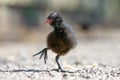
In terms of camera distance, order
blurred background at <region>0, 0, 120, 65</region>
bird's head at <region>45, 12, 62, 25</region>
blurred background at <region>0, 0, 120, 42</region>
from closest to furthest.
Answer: bird's head at <region>45, 12, 62, 25</region> → blurred background at <region>0, 0, 120, 65</region> → blurred background at <region>0, 0, 120, 42</region>

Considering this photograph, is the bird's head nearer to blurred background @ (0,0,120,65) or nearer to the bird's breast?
the bird's breast

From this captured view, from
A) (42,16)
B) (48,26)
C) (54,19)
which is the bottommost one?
(54,19)

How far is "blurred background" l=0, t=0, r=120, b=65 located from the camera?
65.2 feet

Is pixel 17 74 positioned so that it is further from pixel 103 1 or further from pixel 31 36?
pixel 103 1

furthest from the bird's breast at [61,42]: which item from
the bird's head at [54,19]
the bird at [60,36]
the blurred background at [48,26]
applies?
the blurred background at [48,26]

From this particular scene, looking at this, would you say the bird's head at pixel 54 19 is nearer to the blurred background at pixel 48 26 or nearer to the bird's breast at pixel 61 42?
the bird's breast at pixel 61 42

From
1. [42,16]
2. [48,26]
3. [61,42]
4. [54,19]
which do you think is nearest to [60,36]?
[61,42]

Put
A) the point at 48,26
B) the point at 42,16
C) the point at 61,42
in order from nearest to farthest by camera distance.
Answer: the point at 61,42
the point at 48,26
the point at 42,16

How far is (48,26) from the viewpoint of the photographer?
23797 mm

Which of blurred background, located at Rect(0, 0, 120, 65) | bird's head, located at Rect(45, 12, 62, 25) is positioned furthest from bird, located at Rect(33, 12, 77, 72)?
blurred background, located at Rect(0, 0, 120, 65)

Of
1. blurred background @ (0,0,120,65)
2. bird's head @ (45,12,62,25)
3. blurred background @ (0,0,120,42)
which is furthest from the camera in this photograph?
blurred background @ (0,0,120,42)

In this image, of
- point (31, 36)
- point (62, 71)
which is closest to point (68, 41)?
point (62, 71)

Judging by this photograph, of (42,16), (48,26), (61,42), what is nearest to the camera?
(61,42)

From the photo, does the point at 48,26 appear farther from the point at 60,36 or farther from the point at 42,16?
the point at 60,36
